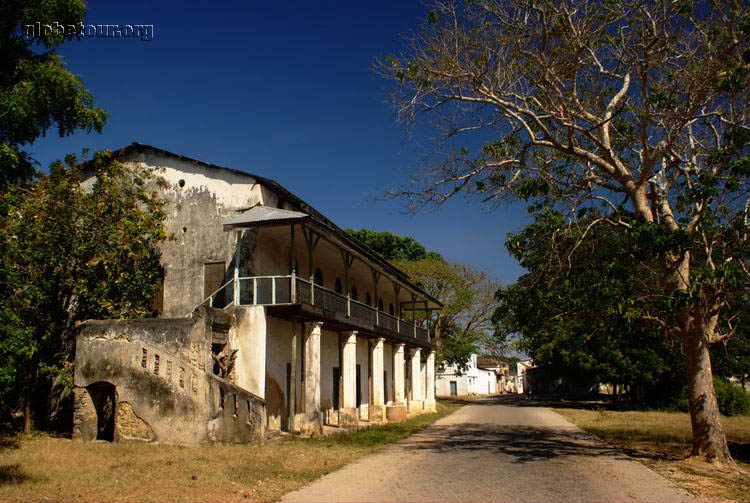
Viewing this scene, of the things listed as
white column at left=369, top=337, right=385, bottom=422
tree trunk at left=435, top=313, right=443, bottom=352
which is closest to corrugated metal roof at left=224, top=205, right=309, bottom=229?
white column at left=369, top=337, right=385, bottom=422

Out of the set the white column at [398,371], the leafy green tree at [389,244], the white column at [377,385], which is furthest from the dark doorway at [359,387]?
the leafy green tree at [389,244]

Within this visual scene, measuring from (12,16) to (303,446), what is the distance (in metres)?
13.4

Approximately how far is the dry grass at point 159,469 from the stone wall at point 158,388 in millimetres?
517

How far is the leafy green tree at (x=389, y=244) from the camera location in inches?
1915

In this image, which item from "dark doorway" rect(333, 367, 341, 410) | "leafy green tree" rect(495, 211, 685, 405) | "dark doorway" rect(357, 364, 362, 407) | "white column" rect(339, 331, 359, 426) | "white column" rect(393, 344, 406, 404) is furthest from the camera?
"white column" rect(393, 344, 406, 404)

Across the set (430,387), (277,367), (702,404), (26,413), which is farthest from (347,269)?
(430,387)

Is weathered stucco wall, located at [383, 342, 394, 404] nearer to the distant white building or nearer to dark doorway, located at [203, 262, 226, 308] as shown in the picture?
dark doorway, located at [203, 262, 226, 308]

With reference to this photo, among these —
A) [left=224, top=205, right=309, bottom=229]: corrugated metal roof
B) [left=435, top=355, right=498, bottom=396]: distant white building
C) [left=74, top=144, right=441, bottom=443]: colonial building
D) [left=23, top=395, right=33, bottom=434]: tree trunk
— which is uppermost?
[left=224, top=205, right=309, bottom=229]: corrugated metal roof

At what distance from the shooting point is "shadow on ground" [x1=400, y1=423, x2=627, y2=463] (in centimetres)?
1348

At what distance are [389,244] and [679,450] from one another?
35.5 metres

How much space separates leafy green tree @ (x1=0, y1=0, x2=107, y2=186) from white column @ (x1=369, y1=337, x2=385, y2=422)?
1289 centimetres

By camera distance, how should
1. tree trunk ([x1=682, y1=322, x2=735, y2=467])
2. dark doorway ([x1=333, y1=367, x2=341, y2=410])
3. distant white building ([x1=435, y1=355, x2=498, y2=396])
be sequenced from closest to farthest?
tree trunk ([x1=682, y1=322, x2=735, y2=467]) < dark doorway ([x1=333, y1=367, x2=341, y2=410]) < distant white building ([x1=435, y1=355, x2=498, y2=396])

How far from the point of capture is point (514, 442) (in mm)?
15906

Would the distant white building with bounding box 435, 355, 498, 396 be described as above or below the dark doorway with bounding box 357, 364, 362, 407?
below
